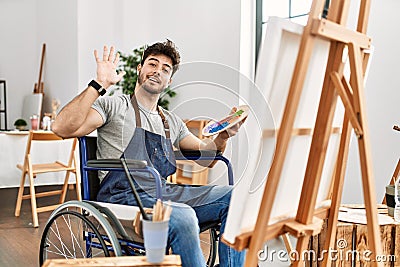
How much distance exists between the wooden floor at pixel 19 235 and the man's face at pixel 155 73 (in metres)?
1.45

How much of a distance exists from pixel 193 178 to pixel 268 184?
10.3ft

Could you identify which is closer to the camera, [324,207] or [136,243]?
[324,207]

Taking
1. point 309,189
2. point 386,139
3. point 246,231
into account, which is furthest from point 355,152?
point 246,231

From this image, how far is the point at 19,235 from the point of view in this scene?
12.1ft

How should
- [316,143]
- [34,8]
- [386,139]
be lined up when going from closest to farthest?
[316,143] → [386,139] → [34,8]

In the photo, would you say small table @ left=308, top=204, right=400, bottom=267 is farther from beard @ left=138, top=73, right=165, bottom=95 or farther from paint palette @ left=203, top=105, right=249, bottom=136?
beard @ left=138, top=73, right=165, bottom=95

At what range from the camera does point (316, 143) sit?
5.06 ft

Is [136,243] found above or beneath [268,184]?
beneath

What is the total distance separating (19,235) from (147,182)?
2.00 meters

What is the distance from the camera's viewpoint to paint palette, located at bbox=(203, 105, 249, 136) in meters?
2.09

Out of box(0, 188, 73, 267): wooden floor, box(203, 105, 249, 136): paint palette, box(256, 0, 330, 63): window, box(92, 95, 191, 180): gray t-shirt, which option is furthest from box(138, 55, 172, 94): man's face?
box(256, 0, 330, 63): window

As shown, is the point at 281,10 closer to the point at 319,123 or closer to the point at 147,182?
the point at 147,182

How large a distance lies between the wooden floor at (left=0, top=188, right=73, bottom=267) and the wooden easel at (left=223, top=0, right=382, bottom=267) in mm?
1986

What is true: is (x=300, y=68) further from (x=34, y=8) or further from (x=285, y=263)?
(x=34, y=8)
